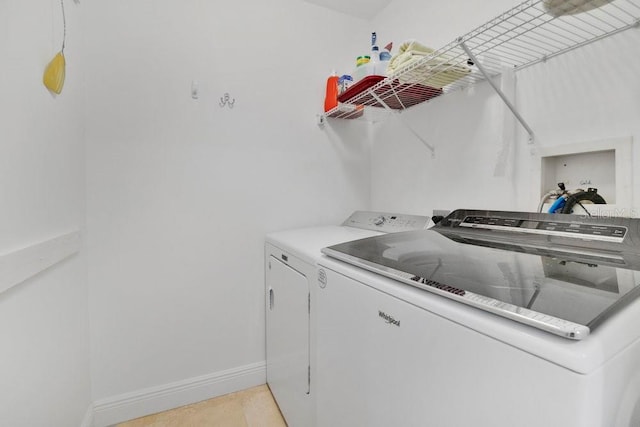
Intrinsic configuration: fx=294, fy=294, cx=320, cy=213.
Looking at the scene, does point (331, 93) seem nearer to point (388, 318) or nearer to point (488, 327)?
point (388, 318)

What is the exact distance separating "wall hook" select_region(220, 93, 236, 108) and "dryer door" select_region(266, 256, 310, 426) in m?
1.03

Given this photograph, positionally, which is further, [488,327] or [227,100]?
[227,100]

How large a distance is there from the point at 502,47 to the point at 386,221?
1061 millimetres

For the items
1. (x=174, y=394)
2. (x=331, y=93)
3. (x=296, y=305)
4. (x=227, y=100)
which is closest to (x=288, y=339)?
(x=296, y=305)

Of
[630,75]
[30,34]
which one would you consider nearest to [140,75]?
[30,34]

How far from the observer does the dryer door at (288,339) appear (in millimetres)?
1412

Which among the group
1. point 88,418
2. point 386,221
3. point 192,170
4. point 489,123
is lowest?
point 88,418

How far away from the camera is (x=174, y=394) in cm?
181

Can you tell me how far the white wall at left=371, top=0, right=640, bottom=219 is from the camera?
1.06m

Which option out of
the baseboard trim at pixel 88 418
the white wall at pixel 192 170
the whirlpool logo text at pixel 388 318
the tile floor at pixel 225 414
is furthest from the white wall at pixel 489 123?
the baseboard trim at pixel 88 418

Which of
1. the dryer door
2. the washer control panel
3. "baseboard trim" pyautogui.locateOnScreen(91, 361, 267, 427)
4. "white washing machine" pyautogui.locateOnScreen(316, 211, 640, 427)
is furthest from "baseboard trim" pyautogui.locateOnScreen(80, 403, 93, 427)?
the washer control panel

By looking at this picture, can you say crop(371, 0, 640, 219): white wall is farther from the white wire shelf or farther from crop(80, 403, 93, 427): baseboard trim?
crop(80, 403, 93, 427): baseboard trim

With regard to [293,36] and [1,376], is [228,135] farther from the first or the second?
[1,376]

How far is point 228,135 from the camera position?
1.92 metres
